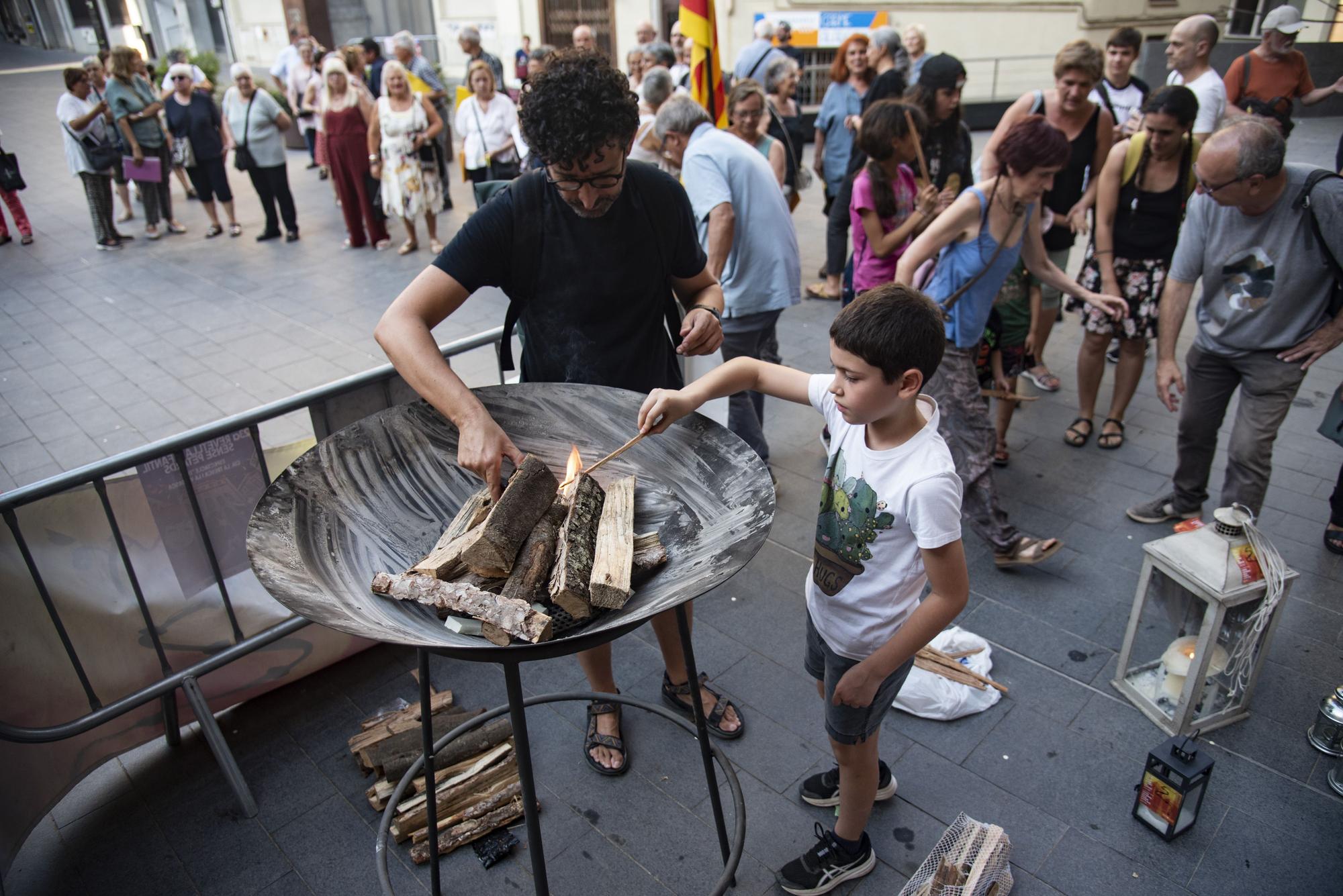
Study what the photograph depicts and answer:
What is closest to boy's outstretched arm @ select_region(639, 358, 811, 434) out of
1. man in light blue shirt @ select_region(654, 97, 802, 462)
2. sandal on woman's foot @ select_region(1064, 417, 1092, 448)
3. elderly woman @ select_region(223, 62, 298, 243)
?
man in light blue shirt @ select_region(654, 97, 802, 462)

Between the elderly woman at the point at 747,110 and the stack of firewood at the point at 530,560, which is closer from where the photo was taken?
the stack of firewood at the point at 530,560

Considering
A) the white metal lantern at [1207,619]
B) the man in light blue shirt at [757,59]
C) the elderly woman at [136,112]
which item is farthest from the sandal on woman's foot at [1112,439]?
the elderly woman at [136,112]

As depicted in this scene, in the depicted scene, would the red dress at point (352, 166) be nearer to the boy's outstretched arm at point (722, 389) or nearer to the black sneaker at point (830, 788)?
the boy's outstretched arm at point (722, 389)

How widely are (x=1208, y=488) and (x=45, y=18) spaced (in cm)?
4423

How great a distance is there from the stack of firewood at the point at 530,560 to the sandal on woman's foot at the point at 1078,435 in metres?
3.73

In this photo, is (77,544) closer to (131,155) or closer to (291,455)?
(291,455)

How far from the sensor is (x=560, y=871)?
2535 millimetres

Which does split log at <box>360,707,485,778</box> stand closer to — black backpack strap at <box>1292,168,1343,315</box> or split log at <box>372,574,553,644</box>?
split log at <box>372,574,553,644</box>

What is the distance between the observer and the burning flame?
1.98 meters

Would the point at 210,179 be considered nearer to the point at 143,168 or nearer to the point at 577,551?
the point at 143,168

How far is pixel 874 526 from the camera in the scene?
2014mm

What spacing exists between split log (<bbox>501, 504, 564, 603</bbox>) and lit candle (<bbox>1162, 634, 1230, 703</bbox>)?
2.29 meters

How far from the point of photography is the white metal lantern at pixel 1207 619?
107 inches

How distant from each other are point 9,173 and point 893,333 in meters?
10.7
